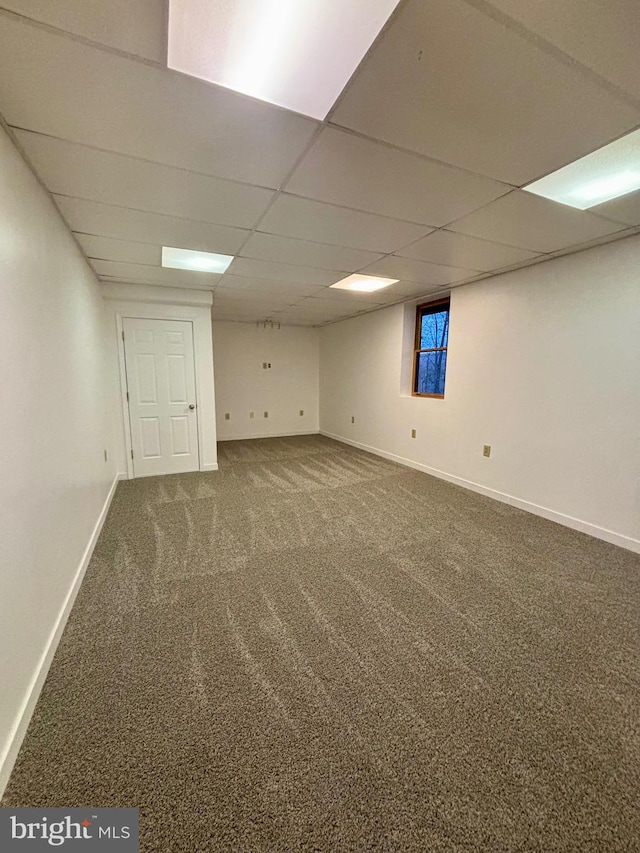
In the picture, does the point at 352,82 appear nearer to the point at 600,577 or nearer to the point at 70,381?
the point at 70,381

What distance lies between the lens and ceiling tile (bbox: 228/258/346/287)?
3107 millimetres

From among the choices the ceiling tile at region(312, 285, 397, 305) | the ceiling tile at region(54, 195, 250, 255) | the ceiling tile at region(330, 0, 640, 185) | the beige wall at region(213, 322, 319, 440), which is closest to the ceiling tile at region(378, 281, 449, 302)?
the ceiling tile at region(312, 285, 397, 305)

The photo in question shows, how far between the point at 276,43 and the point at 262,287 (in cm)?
295

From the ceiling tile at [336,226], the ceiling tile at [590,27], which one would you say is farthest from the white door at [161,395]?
the ceiling tile at [590,27]

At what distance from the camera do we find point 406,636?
69.1 inches

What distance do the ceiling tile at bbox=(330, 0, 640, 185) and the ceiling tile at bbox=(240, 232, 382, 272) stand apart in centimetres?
127

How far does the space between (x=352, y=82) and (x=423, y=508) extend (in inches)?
122

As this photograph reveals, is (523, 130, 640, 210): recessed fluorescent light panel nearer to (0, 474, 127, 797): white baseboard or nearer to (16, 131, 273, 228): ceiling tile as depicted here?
(16, 131, 273, 228): ceiling tile

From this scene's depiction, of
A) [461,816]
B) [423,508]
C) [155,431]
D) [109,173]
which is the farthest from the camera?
[155,431]

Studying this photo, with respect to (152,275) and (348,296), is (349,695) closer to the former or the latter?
(152,275)

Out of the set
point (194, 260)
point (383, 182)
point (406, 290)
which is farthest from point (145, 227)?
point (406, 290)

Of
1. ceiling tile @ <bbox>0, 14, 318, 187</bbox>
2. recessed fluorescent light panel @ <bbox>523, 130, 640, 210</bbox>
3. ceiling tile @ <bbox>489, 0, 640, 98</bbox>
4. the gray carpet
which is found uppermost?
recessed fluorescent light panel @ <bbox>523, 130, 640, 210</bbox>

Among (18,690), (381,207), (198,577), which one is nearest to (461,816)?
(18,690)

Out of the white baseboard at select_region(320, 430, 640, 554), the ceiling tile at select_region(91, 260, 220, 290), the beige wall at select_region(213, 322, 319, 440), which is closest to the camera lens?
the white baseboard at select_region(320, 430, 640, 554)
